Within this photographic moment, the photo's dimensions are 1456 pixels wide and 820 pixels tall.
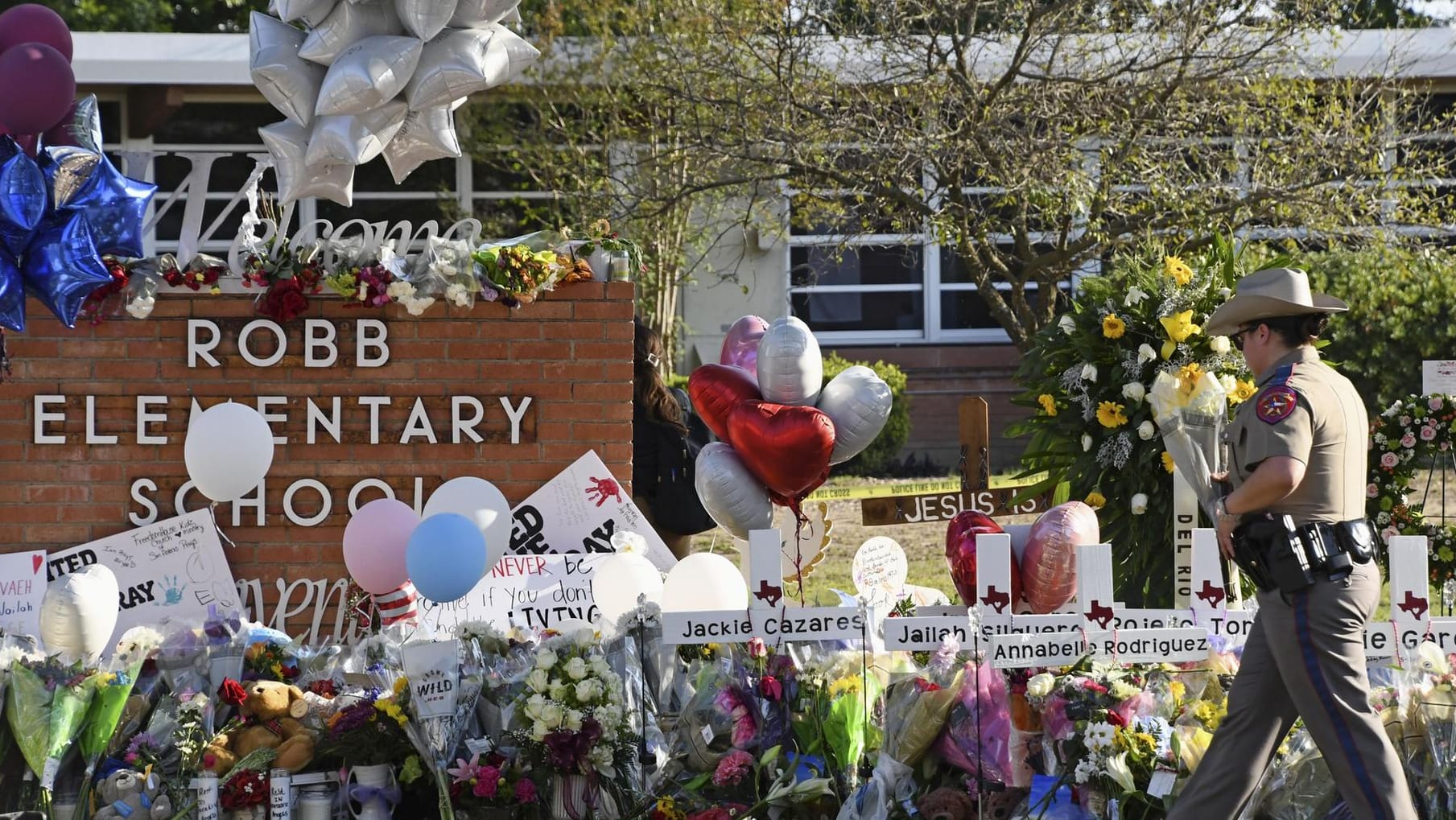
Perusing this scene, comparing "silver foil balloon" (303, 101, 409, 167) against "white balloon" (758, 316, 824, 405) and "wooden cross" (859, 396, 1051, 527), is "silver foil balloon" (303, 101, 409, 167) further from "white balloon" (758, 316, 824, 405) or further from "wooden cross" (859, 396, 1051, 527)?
"wooden cross" (859, 396, 1051, 527)

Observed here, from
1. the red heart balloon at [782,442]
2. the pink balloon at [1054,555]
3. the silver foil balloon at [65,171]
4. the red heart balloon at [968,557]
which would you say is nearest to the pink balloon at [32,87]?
the silver foil balloon at [65,171]

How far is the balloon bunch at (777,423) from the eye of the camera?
512 centimetres

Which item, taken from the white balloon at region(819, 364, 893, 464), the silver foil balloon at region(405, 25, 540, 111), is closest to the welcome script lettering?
the silver foil balloon at region(405, 25, 540, 111)

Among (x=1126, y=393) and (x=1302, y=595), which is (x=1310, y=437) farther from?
(x=1126, y=393)

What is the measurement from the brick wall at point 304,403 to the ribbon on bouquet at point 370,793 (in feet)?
7.01

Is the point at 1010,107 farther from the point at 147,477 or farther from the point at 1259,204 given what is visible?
the point at 147,477

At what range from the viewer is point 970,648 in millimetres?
4332

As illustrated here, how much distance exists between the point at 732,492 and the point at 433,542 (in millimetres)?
1047

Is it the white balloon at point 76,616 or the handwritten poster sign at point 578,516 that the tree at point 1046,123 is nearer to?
the handwritten poster sign at point 578,516

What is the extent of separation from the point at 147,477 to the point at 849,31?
6.03 meters

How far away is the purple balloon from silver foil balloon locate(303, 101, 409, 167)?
4.77 ft

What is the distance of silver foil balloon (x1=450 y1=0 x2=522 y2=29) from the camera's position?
18.6 feet

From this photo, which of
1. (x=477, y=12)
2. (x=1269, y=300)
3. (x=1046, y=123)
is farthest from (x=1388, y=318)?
(x=1269, y=300)

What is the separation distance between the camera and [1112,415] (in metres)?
5.97
